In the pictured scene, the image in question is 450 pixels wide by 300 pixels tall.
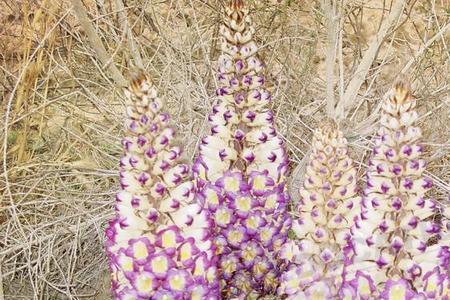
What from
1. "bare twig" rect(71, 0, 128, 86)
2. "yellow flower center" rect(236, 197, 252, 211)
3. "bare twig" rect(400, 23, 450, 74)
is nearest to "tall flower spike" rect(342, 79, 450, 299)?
"yellow flower center" rect(236, 197, 252, 211)

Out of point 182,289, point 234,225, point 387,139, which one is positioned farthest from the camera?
point 234,225

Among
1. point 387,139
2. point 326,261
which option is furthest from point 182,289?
point 387,139

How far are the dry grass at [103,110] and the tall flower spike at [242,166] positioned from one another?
94cm

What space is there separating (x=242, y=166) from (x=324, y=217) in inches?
13.3

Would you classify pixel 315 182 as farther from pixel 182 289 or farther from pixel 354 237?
pixel 182 289

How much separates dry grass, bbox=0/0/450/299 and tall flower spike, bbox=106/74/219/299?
3.69 feet

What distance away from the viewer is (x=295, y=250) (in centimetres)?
172

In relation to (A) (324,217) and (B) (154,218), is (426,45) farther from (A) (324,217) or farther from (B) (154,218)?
(B) (154,218)

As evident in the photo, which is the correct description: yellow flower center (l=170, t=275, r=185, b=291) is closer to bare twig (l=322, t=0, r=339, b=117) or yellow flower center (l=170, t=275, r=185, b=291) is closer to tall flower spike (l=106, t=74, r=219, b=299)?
tall flower spike (l=106, t=74, r=219, b=299)

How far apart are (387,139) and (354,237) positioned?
7.6 inches

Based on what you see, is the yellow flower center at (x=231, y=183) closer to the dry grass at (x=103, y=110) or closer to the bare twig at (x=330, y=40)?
the dry grass at (x=103, y=110)

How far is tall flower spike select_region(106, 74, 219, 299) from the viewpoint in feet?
5.07

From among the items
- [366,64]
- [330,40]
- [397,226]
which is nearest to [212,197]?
[397,226]

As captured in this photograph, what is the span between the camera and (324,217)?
164cm
